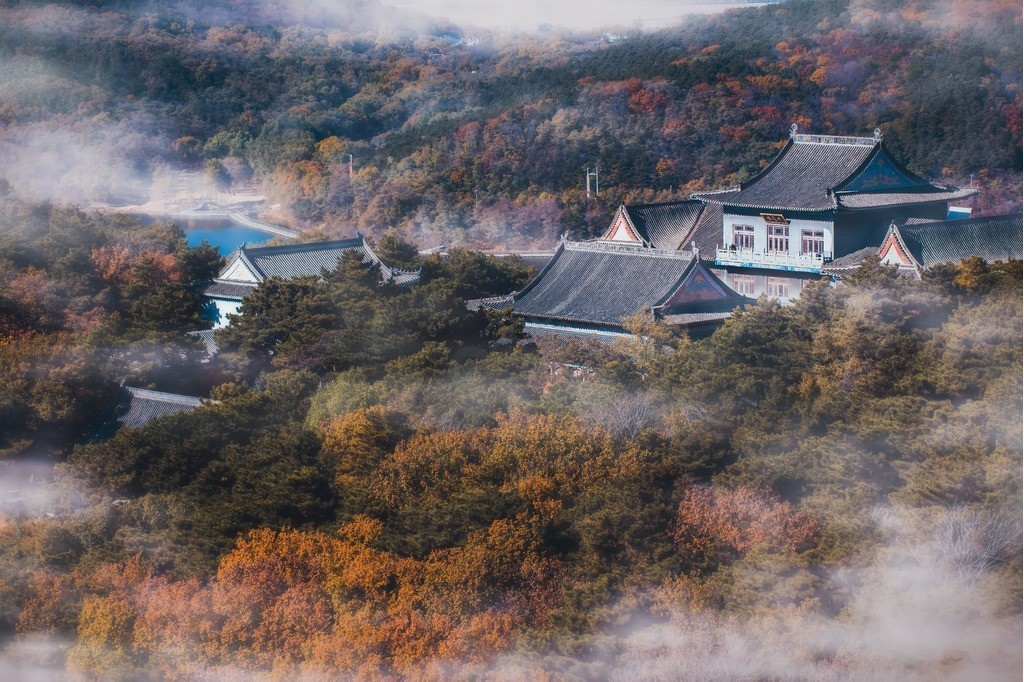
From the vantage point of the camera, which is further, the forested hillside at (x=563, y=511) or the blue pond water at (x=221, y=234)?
the blue pond water at (x=221, y=234)

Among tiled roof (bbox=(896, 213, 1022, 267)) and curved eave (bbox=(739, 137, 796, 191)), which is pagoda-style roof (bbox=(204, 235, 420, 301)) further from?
tiled roof (bbox=(896, 213, 1022, 267))

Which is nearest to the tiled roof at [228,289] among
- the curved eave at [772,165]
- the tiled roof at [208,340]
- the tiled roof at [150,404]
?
the tiled roof at [208,340]

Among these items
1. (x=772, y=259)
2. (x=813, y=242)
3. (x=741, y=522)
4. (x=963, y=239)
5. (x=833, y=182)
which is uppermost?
(x=833, y=182)

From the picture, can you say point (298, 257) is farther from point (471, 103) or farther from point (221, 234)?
point (471, 103)

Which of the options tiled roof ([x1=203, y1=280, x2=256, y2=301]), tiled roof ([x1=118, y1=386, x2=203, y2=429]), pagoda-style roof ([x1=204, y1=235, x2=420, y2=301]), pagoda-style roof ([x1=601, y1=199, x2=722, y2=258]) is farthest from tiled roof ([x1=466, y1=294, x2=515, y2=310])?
tiled roof ([x1=118, y1=386, x2=203, y2=429])

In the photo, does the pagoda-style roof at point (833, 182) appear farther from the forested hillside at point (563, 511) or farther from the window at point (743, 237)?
the forested hillside at point (563, 511)

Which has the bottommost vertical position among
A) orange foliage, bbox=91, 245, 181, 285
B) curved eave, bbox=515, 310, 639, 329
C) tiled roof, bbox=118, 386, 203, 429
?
tiled roof, bbox=118, 386, 203, 429

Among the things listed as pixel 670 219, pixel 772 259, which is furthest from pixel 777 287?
pixel 670 219
